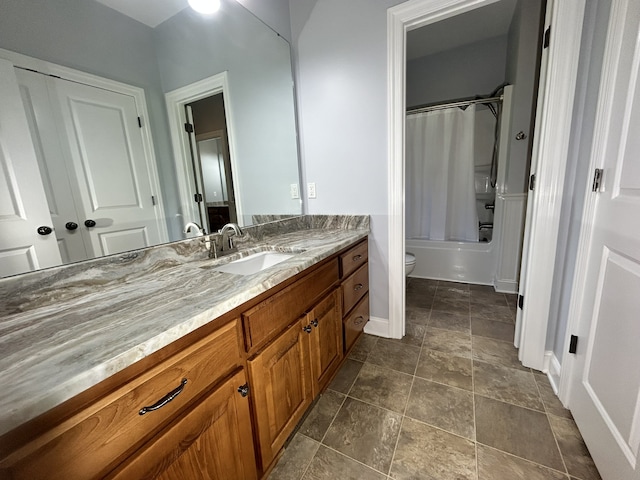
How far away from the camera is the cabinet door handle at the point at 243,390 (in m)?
0.76

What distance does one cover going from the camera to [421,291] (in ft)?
8.60

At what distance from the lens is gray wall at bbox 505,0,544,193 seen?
206 centimetres

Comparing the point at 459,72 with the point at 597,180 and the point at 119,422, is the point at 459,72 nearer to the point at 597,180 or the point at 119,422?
the point at 597,180

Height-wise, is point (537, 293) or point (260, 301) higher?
point (260, 301)

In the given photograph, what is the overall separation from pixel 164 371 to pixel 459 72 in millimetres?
3947

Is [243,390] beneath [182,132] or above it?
beneath

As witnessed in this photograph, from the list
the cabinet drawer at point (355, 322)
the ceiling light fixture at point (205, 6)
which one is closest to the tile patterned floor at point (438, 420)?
the cabinet drawer at point (355, 322)

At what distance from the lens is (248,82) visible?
160 cm

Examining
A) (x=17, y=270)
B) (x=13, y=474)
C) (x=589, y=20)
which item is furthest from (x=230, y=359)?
(x=589, y=20)

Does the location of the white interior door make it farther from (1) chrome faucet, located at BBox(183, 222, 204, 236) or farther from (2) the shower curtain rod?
(2) the shower curtain rod

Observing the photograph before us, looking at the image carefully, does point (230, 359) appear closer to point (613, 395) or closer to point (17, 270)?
point (17, 270)

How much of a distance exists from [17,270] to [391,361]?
173cm

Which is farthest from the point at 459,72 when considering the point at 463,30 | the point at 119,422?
the point at 119,422

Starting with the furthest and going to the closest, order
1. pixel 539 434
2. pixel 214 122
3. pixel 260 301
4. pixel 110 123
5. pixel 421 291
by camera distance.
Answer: pixel 421 291
pixel 214 122
pixel 539 434
pixel 110 123
pixel 260 301
